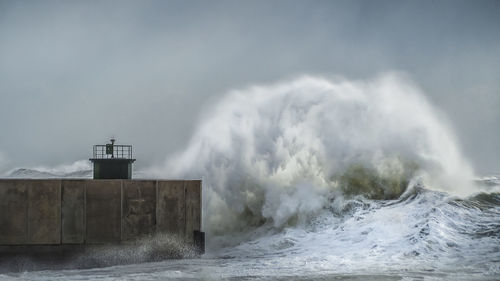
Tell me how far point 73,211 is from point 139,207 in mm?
1450

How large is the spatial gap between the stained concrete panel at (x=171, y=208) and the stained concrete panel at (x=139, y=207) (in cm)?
16

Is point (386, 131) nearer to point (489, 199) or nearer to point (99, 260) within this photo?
point (489, 199)

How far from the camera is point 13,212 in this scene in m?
13.1

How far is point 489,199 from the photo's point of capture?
18.5 meters

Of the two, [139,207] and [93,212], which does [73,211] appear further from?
[139,207]

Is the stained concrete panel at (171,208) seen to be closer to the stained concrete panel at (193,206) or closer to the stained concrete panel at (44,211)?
the stained concrete panel at (193,206)

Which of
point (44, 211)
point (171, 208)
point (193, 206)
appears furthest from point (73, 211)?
point (193, 206)

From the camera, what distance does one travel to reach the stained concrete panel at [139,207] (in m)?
13.6

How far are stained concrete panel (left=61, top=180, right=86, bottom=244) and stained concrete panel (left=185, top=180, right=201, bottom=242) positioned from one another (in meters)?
2.35

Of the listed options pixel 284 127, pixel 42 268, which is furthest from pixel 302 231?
pixel 42 268

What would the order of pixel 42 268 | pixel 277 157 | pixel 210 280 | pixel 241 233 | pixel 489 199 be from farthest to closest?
1. pixel 277 157
2. pixel 489 199
3. pixel 241 233
4. pixel 42 268
5. pixel 210 280

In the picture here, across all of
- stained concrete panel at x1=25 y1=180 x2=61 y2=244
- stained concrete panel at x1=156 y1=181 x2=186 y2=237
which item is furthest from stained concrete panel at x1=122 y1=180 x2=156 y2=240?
stained concrete panel at x1=25 y1=180 x2=61 y2=244

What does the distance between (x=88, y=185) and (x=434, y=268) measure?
7607mm

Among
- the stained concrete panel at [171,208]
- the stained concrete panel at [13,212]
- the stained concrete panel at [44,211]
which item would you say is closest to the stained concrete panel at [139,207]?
the stained concrete panel at [171,208]
